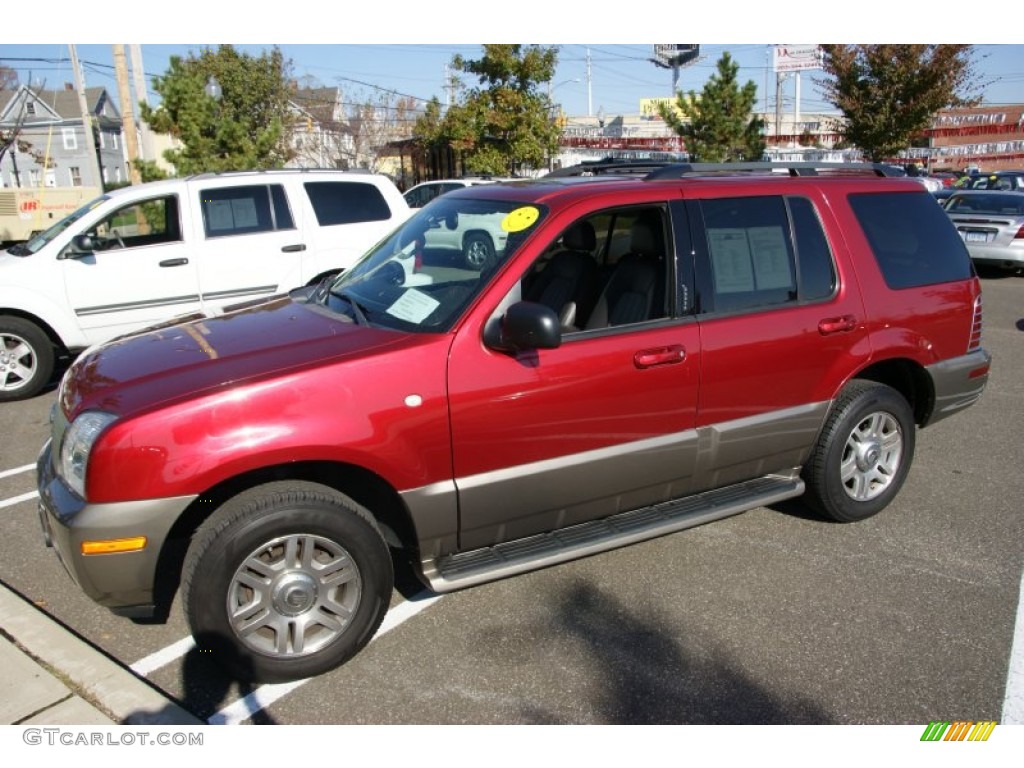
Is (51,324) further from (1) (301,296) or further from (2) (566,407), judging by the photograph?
(2) (566,407)

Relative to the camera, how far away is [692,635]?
3338 millimetres

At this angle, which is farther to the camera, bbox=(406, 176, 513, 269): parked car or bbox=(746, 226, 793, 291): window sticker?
bbox=(746, 226, 793, 291): window sticker

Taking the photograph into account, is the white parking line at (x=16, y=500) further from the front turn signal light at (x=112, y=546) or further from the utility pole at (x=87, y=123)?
the utility pole at (x=87, y=123)

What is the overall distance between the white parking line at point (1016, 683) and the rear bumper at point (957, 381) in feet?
4.67

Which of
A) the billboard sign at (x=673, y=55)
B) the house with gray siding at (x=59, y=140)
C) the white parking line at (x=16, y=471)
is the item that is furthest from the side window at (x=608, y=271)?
the billboard sign at (x=673, y=55)

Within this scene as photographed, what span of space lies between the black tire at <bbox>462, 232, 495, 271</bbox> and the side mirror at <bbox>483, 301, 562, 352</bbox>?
1.31 ft

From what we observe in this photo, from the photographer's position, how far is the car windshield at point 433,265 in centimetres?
332

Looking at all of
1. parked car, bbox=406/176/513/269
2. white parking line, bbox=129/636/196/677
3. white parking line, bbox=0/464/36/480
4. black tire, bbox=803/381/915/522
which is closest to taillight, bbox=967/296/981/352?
black tire, bbox=803/381/915/522

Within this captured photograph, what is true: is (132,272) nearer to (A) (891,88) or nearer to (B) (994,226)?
(B) (994,226)

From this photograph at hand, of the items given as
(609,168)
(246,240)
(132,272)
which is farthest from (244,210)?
(609,168)

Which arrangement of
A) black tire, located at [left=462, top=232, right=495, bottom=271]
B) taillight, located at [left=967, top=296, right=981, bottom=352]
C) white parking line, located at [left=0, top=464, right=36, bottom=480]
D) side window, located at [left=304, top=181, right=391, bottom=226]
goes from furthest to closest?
side window, located at [left=304, top=181, right=391, bottom=226], white parking line, located at [left=0, top=464, right=36, bottom=480], taillight, located at [left=967, top=296, right=981, bottom=352], black tire, located at [left=462, top=232, right=495, bottom=271]

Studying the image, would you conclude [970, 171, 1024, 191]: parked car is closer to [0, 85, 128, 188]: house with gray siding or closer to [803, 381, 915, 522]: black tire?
[803, 381, 915, 522]: black tire

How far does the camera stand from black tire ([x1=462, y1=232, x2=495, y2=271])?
11.2 ft

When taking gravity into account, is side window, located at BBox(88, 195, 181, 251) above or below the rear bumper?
above
